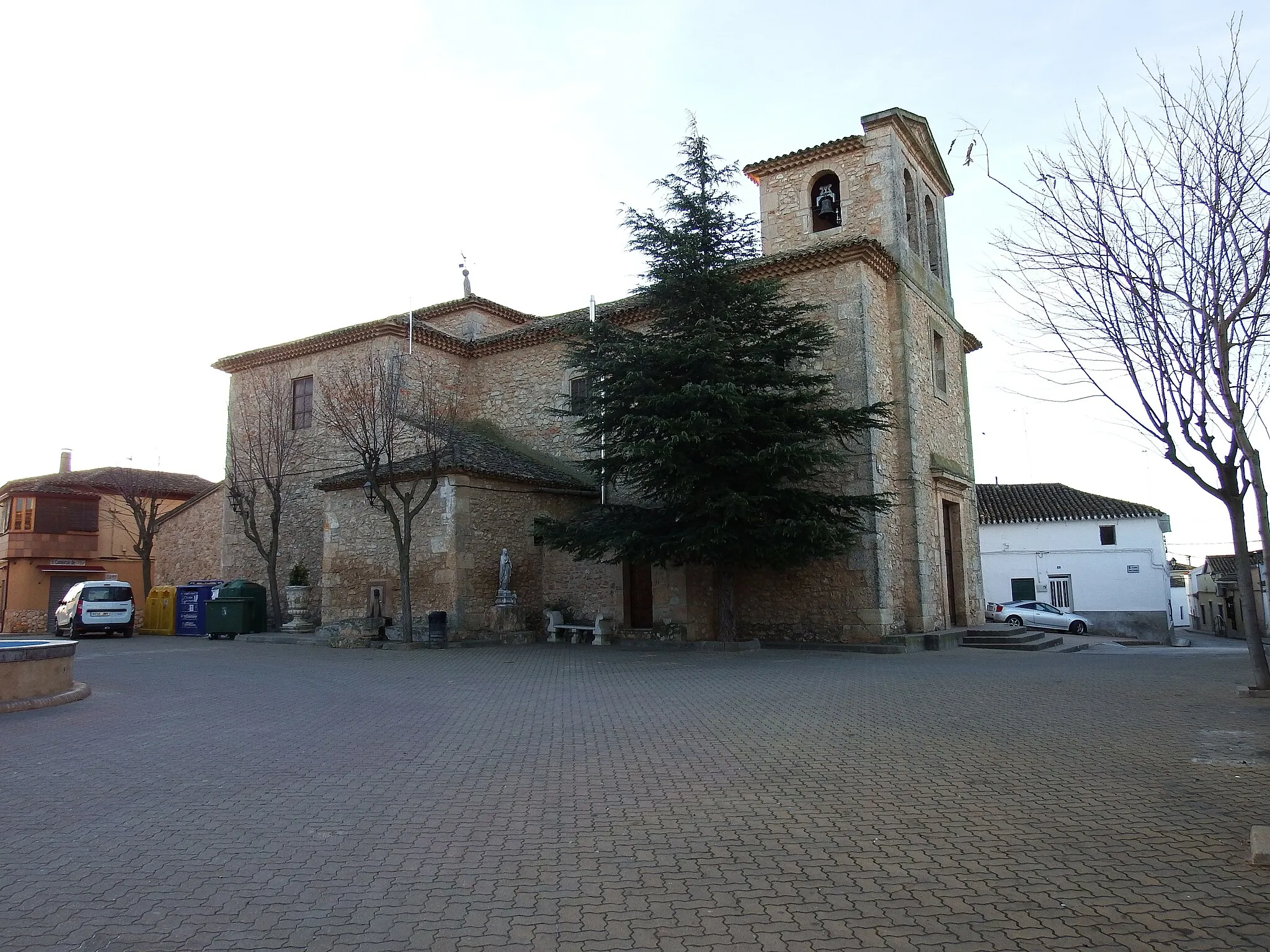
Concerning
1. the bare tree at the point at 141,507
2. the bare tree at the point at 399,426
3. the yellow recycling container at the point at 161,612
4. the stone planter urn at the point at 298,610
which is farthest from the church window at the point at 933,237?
the bare tree at the point at 141,507

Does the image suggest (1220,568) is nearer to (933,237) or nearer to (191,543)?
(933,237)

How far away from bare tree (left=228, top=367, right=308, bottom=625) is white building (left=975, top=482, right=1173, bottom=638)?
23.3 m

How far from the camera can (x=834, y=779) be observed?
596 centimetres

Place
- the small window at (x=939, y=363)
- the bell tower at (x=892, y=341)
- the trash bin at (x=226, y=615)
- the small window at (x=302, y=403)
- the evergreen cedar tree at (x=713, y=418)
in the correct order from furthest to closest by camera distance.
→ 1. the small window at (x=302, y=403)
2. the trash bin at (x=226, y=615)
3. the small window at (x=939, y=363)
4. the bell tower at (x=892, y=341)
5. the evergreen cedar tree at (x=713, y=418)

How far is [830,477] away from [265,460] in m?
15.8

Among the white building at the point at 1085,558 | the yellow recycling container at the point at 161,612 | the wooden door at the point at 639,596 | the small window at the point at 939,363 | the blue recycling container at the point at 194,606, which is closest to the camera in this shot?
the wooden door at the point at 639,596

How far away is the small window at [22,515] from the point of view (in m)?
32.9

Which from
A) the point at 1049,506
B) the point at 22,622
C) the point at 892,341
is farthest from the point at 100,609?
the point at 1049,506

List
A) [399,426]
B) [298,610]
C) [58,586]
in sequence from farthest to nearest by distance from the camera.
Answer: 1. [58,586]
2. [298,610]
3. [399,426]

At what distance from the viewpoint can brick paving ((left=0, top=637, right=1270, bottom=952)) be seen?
362 centimetres

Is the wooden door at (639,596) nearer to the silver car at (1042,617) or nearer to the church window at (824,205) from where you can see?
the church window at (824,205)

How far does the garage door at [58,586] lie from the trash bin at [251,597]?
14869 millimetres

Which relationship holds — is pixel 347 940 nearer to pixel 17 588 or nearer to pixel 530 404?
pixel 530 404

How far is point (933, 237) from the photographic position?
21844mm
